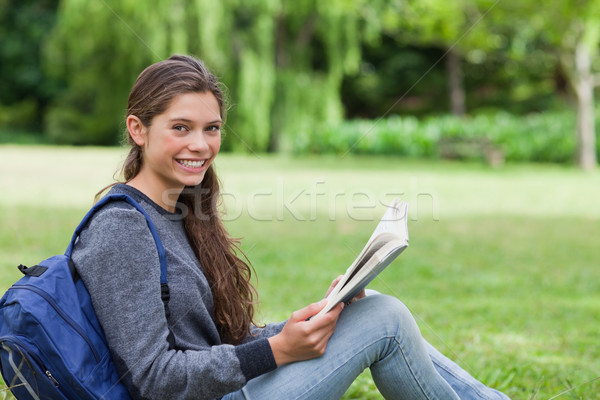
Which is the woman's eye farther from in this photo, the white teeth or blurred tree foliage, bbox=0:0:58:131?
blurred tree foliage, bbox=0:0:58:131

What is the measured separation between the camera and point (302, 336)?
5.30ft

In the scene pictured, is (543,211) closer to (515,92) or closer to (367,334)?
(367,334)

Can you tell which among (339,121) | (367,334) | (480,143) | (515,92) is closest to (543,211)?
(480,143)

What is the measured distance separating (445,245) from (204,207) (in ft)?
17.9

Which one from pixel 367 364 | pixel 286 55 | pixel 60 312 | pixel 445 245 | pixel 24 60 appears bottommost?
pixel 445 245

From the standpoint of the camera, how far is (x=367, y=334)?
1703 mm

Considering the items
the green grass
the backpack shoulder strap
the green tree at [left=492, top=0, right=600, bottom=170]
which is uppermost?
the green tree at [left=492, top=0, right=600, bottom=170]

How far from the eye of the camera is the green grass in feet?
12.4

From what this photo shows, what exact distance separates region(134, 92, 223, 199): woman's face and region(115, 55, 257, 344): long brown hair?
0.03m

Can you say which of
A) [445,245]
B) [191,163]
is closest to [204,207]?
[191,163]

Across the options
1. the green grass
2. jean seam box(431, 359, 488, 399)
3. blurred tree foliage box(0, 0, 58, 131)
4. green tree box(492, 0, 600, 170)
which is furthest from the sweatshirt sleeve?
blurred tree foliage box(0, 0, 58, 131)

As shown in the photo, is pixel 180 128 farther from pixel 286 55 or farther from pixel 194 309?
pixel 286 55

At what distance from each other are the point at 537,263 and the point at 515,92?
2281 cm

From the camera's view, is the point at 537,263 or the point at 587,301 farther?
the point at 537,263
